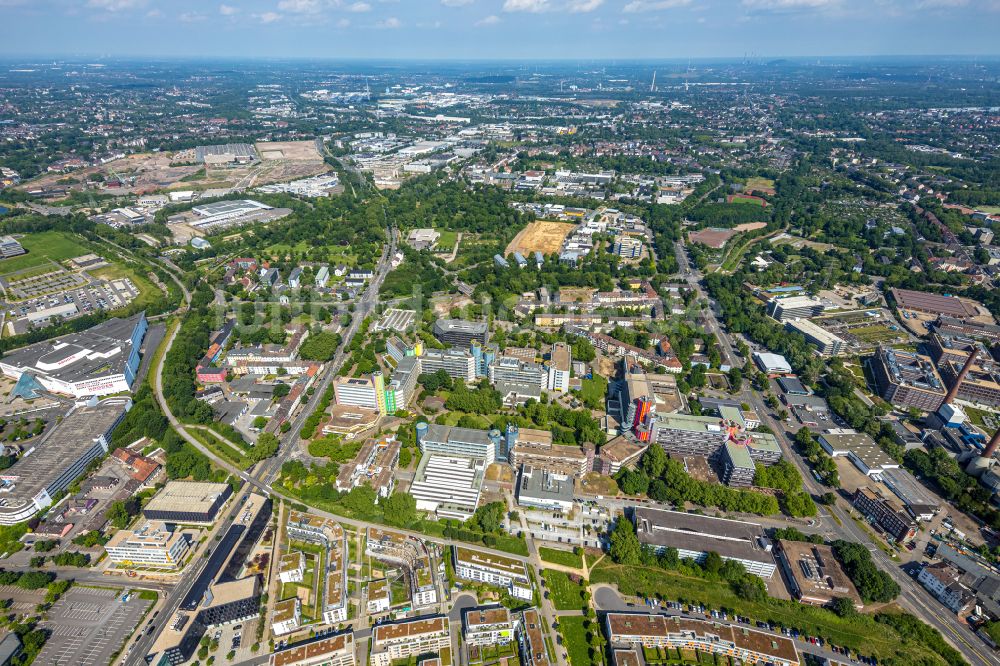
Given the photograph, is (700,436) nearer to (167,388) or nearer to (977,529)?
(977,529)

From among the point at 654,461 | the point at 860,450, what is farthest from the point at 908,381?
the point at 654,461

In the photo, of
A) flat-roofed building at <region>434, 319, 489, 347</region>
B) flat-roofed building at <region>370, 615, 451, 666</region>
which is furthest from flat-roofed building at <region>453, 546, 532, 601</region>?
flat-roofed building at <region>434, 319, 489, 347</region>

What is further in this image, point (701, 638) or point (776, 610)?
point (776, 610)

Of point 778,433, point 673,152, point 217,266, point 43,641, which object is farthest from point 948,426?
point 673,152

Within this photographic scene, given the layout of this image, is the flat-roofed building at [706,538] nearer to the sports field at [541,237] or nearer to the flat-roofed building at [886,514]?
the flat-roofed building at [886,514]

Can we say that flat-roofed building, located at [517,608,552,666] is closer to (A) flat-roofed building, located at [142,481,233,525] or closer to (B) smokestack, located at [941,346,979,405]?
(A) flat-roofed building, located at [142,481,233,525]

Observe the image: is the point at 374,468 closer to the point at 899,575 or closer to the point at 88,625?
the point at 88,625

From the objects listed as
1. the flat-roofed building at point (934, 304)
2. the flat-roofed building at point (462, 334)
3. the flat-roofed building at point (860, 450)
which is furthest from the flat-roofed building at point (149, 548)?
the flat-roofed building at point (934, 304)
